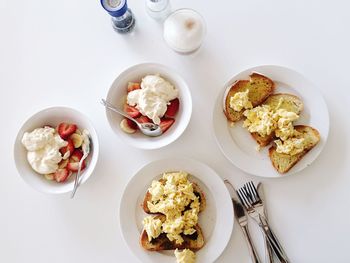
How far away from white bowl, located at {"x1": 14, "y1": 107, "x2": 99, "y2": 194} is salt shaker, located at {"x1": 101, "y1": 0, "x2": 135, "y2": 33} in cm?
38

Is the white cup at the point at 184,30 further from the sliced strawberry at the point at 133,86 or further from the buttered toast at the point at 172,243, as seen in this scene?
the buttered toast at the point at 172,243

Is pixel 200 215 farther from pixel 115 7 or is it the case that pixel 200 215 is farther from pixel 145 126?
pixel 115 7

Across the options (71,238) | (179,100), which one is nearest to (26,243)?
(71,238)

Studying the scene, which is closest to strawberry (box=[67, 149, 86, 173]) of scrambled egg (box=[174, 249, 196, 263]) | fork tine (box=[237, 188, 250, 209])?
scrambled egg (box=[174, 249, 196, 263])

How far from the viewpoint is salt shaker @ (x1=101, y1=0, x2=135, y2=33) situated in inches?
68.2

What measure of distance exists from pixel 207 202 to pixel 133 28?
0.75 meters

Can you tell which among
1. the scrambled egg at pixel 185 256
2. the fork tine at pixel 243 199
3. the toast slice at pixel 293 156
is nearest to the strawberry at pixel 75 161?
the scrambled egg at pixel 185 256

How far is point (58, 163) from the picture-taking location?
178 cm

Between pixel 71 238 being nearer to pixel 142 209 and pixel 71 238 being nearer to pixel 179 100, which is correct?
pixel 142 209

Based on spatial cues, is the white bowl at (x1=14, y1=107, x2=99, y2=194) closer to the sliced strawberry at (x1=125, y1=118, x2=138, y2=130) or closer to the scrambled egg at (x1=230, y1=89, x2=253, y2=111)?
the sliced strawberry at (x1=125, y1=118, x2=138, y2=130)

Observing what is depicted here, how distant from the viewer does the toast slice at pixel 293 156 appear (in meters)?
1.77

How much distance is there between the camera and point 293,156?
1775 millimetres

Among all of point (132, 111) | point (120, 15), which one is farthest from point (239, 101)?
point (120, 15)

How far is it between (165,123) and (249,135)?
33 cm
